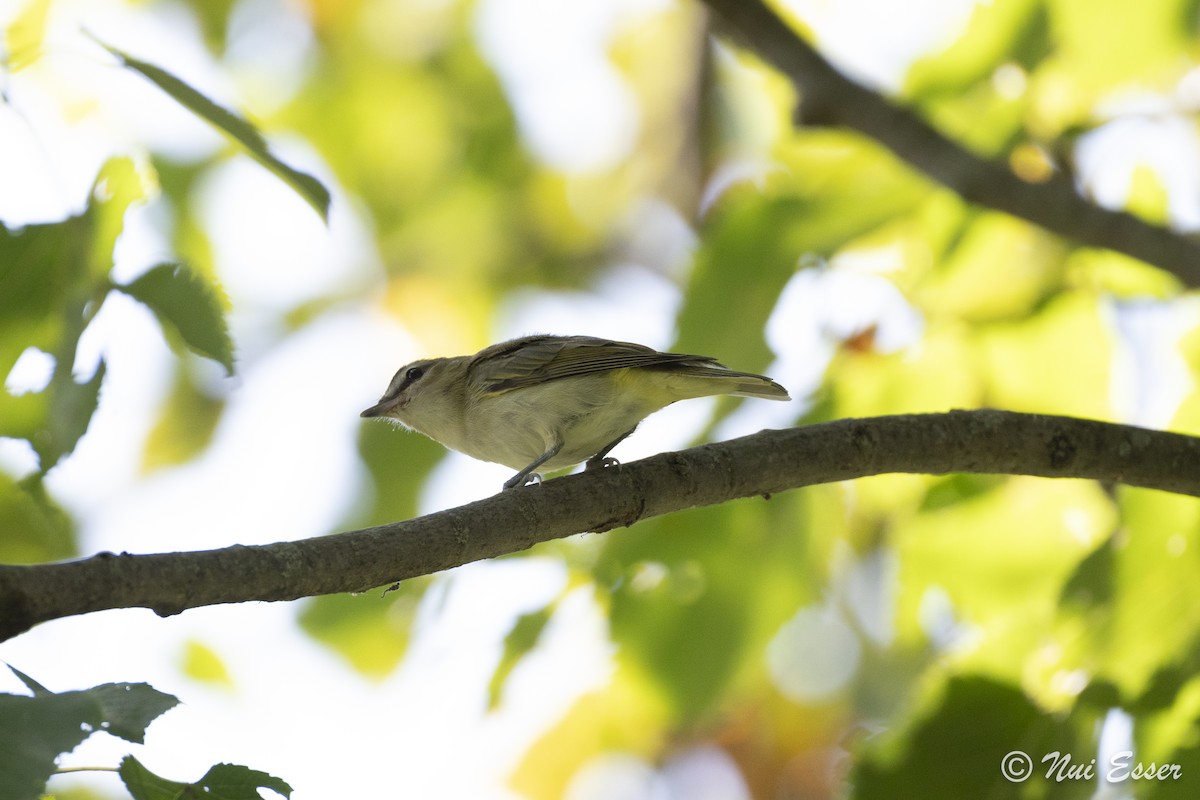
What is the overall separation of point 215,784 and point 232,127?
1.51 m

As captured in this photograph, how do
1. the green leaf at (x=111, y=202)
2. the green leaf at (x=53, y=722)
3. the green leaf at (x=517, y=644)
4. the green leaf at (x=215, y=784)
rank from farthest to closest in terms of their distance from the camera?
the green leaf at (x=517, y=644), the green leaf at (x=111, y=202), the green leaf at (x=215, y=784), the green leaf at (x=53, y=722)

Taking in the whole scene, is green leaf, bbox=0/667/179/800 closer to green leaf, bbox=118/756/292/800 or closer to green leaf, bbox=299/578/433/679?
green leaf, bbox=118/756/292/800

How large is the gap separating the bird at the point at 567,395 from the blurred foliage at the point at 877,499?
0.54ft

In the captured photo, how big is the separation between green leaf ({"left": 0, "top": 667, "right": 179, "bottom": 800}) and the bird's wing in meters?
2.48

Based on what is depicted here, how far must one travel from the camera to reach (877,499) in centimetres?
461

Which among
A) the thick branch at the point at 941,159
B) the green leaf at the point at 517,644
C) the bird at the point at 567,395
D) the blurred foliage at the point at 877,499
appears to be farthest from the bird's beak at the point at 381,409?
the thick branch at the point at 941,159

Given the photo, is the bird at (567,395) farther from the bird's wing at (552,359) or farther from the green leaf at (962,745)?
the green leaf at (962,745)

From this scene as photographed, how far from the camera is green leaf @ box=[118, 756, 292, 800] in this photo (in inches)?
79.0

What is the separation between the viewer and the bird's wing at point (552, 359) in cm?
429

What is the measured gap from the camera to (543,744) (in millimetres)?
5527

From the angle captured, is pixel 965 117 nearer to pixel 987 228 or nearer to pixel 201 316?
pixel 987 228

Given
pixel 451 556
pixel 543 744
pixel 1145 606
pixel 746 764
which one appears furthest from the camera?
pixel 746 764

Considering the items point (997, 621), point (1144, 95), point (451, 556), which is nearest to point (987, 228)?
point (1144, 95)

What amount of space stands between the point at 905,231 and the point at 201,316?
3.14 meters
